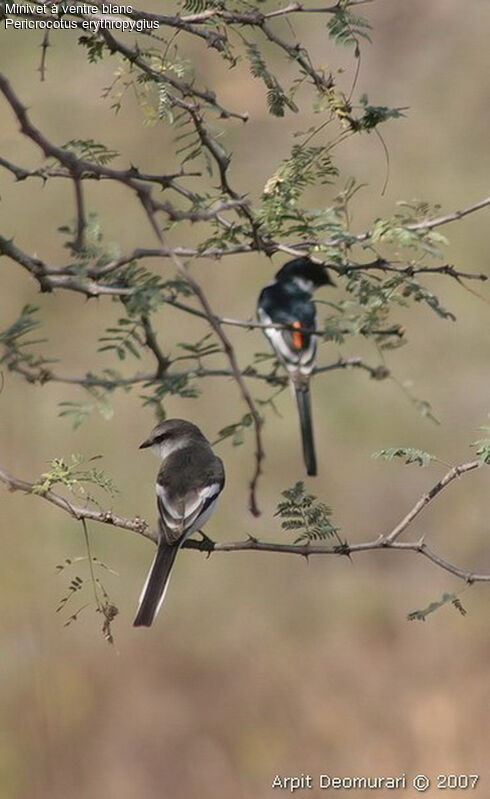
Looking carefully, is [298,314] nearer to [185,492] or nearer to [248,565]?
[185,492]

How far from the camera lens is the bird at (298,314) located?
749 centimetres

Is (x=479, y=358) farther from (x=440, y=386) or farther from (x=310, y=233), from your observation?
(x=310, y=233)

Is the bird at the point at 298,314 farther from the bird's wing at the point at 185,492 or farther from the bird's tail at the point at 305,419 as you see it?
the bird's wing at the point at 185,492

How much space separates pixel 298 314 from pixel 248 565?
2889 mm

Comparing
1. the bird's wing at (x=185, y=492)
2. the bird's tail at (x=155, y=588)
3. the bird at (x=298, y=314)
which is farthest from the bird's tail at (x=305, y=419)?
the bird's tail at (x=155, y=588)

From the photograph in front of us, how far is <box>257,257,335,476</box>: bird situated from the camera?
295 inches

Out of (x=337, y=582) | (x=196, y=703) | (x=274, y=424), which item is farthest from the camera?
(x=274, y=424)

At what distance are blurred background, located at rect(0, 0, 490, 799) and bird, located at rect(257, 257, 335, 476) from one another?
145 cm

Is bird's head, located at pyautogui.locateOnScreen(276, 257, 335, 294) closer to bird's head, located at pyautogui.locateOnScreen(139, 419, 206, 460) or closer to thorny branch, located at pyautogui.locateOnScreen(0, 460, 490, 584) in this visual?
bird's head, located at pyautogui.locateOnScreen(139, 419, 206, 460)

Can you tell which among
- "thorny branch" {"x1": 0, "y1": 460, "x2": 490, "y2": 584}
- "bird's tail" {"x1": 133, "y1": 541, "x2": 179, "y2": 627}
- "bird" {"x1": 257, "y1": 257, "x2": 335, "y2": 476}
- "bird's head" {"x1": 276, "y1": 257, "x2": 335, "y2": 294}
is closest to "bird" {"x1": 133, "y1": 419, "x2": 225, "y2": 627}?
"bird's tail" {"x1": 133, "y1": 541, "x2": 179, "y2": 627}

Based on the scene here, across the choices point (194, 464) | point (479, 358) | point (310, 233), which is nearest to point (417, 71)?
point (479, 358)

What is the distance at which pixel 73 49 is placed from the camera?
1600 cm

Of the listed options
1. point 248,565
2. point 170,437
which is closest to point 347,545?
point 170,437

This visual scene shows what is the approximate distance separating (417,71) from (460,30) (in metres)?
0.97
